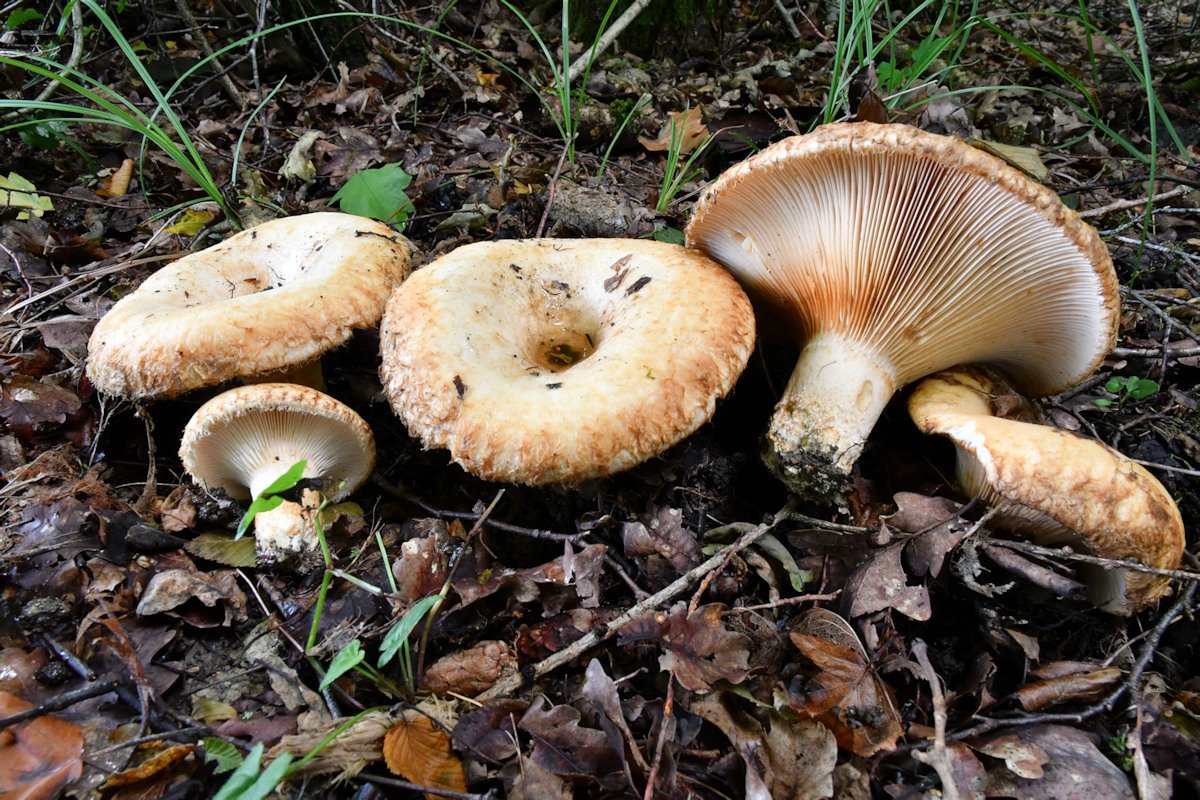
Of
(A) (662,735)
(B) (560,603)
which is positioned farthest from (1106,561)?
(B) (560,603)

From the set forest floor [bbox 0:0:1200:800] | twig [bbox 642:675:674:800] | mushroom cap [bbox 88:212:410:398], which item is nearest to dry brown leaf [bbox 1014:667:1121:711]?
forest floor [bbox 0:0:1200:800]

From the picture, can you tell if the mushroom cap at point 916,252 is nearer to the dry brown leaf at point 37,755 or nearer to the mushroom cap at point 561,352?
the mushroom cap at point 561,352

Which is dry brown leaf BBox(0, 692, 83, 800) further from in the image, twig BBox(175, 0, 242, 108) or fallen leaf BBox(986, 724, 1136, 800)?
twig BBox(175, 0, 242, 108)

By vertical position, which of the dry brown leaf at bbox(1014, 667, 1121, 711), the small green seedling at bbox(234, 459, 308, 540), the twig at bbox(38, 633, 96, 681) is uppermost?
the small green seedling at bbox(234, 459, 308, 540)

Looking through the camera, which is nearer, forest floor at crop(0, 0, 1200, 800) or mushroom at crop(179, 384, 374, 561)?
forest floor at crop(0, 0, 1200, 800)

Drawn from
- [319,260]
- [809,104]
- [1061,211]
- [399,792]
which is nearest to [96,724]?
[399,792]

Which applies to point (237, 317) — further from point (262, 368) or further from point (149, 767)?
point (149, 767)

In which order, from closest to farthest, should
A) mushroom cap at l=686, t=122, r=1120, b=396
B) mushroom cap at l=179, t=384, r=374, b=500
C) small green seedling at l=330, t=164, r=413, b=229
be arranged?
mushroom cap at l=686, t=122, r=1120, b=396
mushroom cap at l=179, t=384, r=374, b=500
small green seedling at l=330, t=164, r=413, b=229
